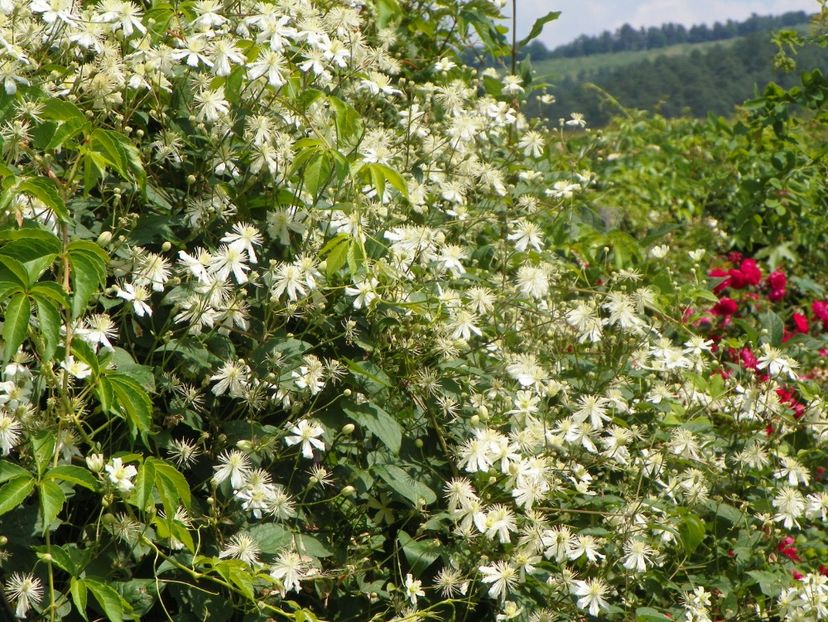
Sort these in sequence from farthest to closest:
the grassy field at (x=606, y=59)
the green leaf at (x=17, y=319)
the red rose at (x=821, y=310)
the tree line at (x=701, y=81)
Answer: the grassy field at (x=606, y=59) < the tree line at (x=701, y=81) < the red rose at (x=821, y=310) < the green leaf at (x=17, y=319)

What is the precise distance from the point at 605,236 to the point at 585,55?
75.0 m

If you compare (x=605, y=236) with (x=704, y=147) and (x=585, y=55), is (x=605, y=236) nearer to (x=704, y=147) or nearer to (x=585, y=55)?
(x=704, y=147)

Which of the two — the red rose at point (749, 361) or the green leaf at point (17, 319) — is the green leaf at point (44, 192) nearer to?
the green leaf at point (17, 319)

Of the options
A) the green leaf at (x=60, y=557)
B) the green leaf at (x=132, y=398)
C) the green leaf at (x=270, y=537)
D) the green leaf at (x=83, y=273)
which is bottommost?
the green leaf at (x=270, y=537)

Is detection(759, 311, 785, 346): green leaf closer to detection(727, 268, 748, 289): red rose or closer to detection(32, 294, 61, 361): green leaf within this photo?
detection(727, 268, 748, 289): red rose

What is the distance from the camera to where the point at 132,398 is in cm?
144

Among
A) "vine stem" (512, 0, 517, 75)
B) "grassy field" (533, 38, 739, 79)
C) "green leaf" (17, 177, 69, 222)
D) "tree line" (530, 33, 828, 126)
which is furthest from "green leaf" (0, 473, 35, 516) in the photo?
"grassy field" (533, 38, 739, 79)

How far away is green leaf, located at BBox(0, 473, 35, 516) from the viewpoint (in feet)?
4.48

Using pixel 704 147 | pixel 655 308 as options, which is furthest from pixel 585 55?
pixel 655 308

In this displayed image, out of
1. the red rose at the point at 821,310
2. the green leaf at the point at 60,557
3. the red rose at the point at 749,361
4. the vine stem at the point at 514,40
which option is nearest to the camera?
the green leaf at the point at 60,557

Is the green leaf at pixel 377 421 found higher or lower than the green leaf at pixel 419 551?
higher

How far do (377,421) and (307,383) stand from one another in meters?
0.18

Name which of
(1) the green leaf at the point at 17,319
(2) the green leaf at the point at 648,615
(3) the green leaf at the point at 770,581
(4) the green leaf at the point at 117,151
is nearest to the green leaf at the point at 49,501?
(1) the green leaf at the point at 17,319

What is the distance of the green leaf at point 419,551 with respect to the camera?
70.1 inches
